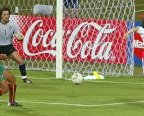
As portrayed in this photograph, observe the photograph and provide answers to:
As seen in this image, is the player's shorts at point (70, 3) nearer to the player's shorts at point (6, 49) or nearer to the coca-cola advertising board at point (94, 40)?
the coca-cola advertising board at point (94, 40)

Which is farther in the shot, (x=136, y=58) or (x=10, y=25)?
(x=136, y=58)

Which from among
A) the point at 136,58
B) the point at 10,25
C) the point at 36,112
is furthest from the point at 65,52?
the point at 36,112

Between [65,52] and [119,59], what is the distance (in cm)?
167

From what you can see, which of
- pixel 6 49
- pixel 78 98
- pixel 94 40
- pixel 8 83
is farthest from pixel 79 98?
pixel 94 40

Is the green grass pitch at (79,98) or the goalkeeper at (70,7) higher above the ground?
the goalkeeper at (70,7)

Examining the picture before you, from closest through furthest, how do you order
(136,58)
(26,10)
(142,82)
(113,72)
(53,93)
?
1. (53,93)
2. (142,82)
3. (113,72)
4. (136,58)
5. (26,10)

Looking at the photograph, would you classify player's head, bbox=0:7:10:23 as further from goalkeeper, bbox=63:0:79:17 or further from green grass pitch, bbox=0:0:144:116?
goalkeeper, bbox=63:0:79:17

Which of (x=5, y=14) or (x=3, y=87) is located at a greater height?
(x=5, y=14)

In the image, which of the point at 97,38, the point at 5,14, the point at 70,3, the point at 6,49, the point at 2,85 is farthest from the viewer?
→ the point at 70,3

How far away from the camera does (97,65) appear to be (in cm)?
2039

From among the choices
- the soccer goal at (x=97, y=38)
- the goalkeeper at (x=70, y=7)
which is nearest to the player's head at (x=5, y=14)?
the soccer goal at (x=97, y=38)

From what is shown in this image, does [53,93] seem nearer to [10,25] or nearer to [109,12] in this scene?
[10,25]

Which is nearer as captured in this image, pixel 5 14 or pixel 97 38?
pixel 5 14

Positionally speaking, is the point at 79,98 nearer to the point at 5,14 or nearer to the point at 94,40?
the point at 5,14
